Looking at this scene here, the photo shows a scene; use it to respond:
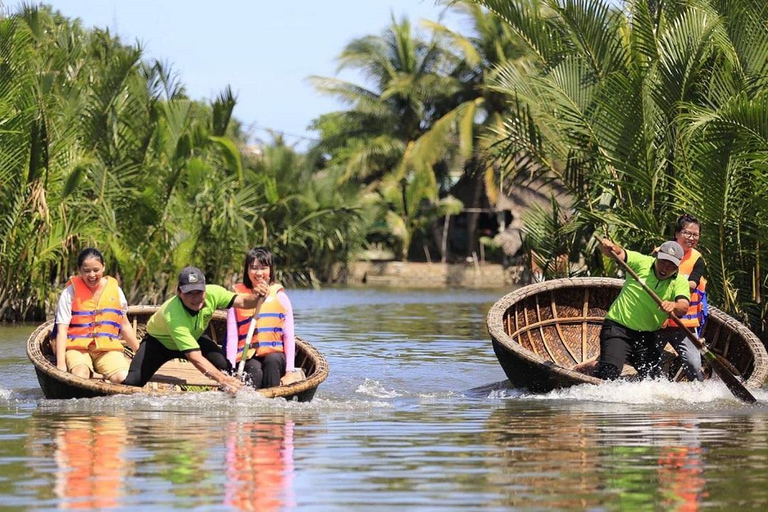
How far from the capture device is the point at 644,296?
1023 centimetres

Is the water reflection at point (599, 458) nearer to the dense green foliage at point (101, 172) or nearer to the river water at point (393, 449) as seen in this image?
the river water at point (393, 449)

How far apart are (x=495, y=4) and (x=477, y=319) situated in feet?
29.6

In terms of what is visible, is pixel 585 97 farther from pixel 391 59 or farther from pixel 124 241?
pixel 391 59

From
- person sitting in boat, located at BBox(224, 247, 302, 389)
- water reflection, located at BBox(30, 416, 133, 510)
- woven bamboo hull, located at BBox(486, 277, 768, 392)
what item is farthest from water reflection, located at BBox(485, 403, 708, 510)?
woven bamboo hull, located at BBox(486, 277, 768, 392)

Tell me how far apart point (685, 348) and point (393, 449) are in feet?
13.1

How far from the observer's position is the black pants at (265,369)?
32.0 feet

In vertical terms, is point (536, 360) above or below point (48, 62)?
below

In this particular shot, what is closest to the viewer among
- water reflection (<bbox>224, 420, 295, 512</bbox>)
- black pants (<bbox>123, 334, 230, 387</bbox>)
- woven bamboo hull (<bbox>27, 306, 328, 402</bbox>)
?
water reflection (<bbox>224, 420, 295, 512</bbox>)

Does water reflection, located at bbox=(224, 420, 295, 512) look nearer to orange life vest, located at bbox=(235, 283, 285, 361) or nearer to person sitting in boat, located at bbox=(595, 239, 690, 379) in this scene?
orange life vest, located at bbox=(235, 283, 285, 361)

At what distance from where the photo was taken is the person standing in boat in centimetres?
1041

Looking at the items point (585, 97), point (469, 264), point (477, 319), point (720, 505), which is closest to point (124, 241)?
point (477, 319)

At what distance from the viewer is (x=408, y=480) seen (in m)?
6.19

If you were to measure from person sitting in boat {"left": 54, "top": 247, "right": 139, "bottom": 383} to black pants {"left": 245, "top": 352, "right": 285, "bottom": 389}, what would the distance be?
1.05 metres

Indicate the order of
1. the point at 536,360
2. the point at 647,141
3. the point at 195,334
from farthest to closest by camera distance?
the point at 647,141 → the point at 536,360 → the point at 195,334
